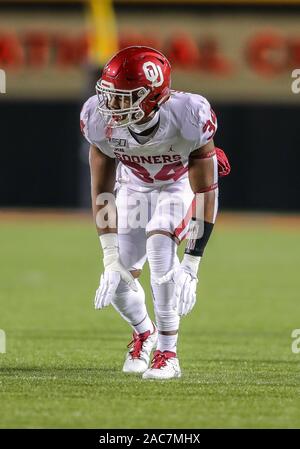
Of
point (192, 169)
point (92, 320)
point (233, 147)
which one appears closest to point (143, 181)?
point (192, 169)

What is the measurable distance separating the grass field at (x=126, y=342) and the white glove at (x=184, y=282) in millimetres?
397

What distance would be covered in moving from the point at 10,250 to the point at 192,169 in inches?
391

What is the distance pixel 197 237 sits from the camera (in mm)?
6004

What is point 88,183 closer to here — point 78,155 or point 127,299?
point 78,155

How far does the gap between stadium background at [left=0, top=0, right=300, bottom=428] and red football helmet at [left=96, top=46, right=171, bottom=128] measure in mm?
1434

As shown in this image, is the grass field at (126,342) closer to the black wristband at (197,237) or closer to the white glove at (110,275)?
the white glove at (110,275)

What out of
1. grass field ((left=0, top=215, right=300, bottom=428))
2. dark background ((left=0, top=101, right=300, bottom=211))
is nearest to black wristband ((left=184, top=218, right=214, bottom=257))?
grass field ((left=0, top=215, right=300, bottom=428))

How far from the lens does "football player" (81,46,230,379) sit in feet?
19.4

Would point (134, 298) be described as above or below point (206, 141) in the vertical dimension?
below

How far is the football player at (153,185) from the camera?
5.90 metres

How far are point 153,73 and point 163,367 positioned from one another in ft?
5.01

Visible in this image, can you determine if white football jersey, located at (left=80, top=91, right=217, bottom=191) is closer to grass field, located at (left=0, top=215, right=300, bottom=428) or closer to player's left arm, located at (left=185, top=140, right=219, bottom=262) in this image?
player's left arm, located at (left=185, top=140, right=219, bottom=262)
